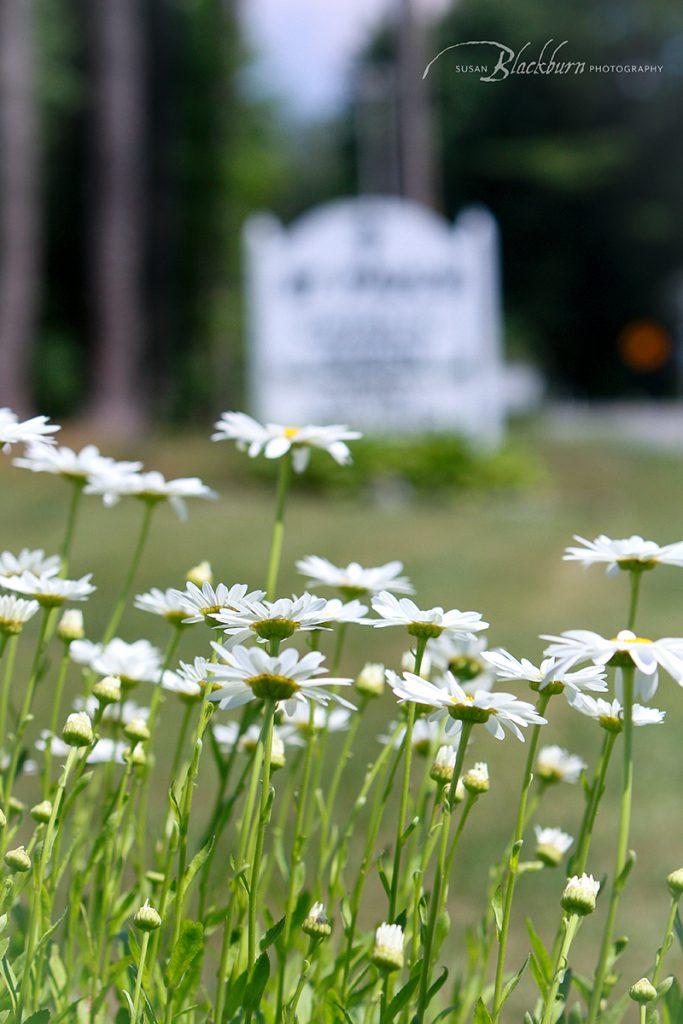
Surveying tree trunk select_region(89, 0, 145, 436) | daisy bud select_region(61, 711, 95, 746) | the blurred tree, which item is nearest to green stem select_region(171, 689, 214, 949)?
daisy bud select_region(61, 711, 95, 746)

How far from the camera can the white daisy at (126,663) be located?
4.76 ft

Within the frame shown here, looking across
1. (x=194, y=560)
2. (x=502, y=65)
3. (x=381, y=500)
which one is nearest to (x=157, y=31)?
(x=381, y=500)

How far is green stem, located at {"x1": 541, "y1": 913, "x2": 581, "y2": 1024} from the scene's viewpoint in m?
0.99

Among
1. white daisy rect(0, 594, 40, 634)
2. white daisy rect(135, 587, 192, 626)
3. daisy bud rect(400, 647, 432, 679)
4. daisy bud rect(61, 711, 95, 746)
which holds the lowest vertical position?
daisy bud rect(400, 647, 432, 679)

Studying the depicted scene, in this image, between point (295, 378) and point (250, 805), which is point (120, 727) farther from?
point (295, 378)

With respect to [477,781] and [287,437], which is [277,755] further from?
[287,437]

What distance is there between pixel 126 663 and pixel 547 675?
64 cm

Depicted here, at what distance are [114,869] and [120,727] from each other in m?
0.20

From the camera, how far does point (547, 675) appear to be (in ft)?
3.29

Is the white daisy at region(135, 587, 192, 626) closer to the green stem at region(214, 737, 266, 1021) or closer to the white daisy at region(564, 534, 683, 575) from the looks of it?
the green stem at region(214, 737, 266, 1021)

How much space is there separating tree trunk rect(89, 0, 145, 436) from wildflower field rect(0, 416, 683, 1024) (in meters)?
5.31

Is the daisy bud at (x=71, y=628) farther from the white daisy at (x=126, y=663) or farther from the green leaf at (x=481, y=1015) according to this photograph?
the green leaf at (x=481, y=1015)

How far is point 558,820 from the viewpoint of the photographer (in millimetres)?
3055

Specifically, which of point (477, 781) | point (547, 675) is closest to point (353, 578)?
point (477, 781)
